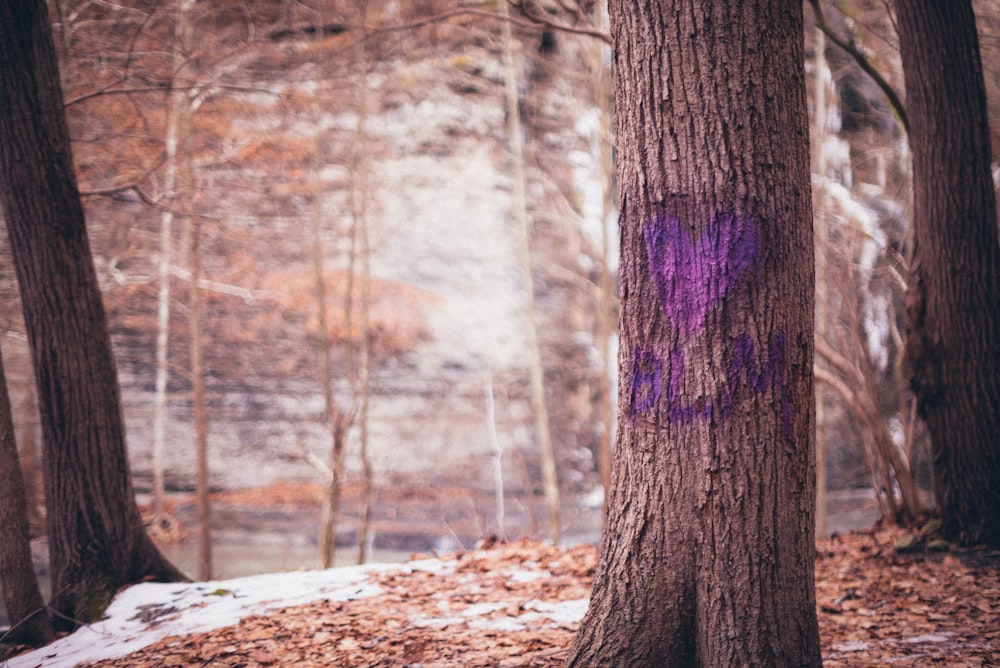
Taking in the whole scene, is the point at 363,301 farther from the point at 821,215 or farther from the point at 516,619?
the point at 516,619

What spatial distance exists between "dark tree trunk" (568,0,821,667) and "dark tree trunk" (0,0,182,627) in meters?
4.09

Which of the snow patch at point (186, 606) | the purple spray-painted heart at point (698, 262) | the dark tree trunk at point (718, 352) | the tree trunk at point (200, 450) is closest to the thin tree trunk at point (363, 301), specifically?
the tree trunk at point (200, 450)

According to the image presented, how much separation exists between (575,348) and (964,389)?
627 inches

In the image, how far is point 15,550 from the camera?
14.3 ft

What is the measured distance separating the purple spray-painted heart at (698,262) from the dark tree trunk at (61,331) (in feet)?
14.8

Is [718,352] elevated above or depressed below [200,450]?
above

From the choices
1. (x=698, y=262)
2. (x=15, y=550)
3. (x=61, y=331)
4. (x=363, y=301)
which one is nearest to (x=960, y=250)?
(x=698, y=262)

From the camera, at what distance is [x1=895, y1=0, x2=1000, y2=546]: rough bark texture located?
5297 mm

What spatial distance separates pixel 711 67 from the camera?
259 centimetres

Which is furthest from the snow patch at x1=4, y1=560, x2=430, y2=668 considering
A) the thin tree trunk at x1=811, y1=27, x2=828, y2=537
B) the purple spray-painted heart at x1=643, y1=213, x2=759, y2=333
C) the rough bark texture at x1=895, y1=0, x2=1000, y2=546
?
the thin tree trunk at x1=811, y1=27, x2=828, y2=537

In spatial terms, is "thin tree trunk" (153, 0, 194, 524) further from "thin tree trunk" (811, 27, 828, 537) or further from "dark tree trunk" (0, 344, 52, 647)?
"thin tree trunk" (811, 27, 828, 537)

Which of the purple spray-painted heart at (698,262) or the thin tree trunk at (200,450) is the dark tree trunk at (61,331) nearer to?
the purple spray-painted heart at (698,262)

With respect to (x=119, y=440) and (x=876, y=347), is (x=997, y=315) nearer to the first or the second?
(x=119, y=440)

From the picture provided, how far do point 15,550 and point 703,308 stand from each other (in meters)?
4.57
